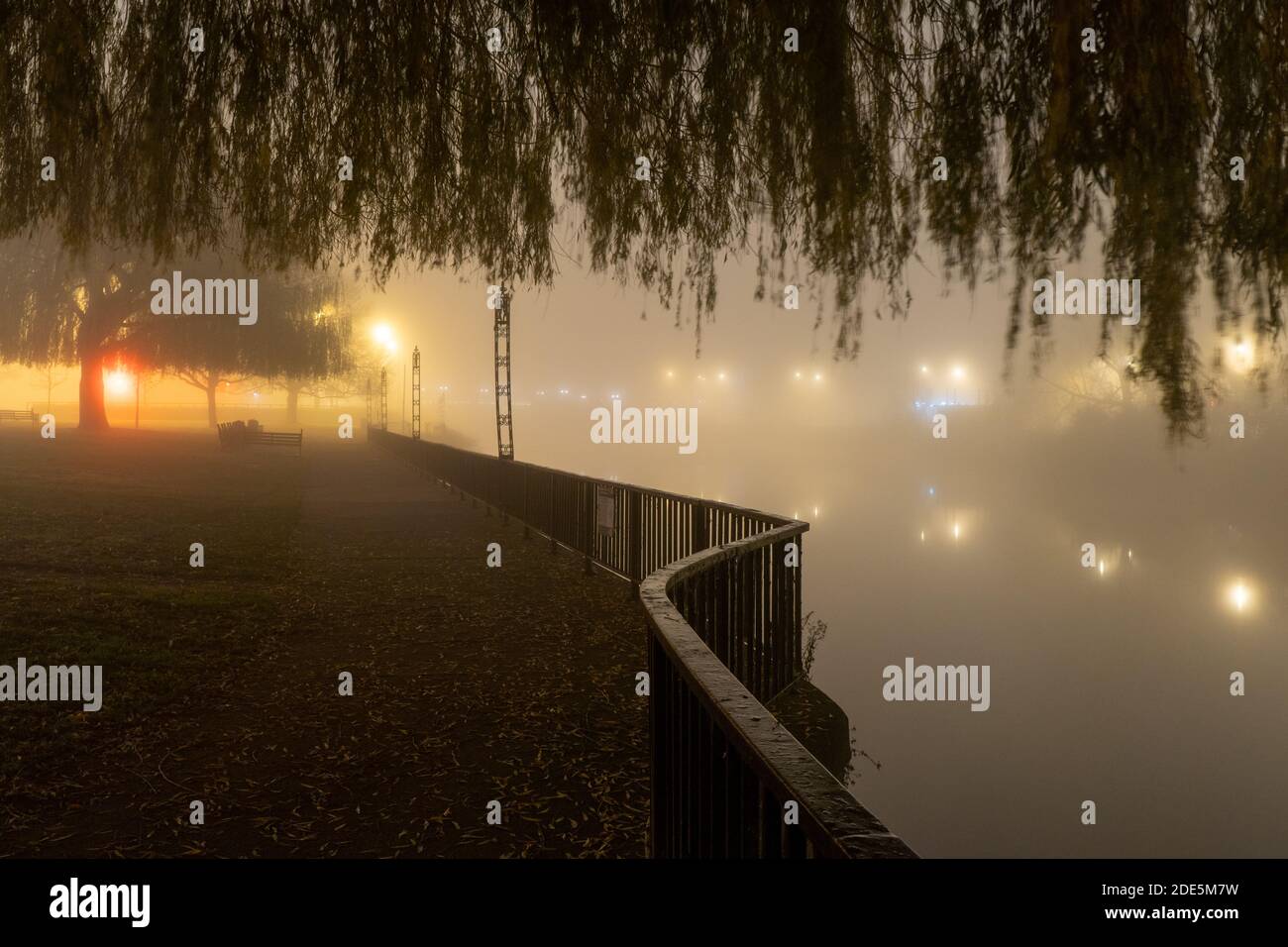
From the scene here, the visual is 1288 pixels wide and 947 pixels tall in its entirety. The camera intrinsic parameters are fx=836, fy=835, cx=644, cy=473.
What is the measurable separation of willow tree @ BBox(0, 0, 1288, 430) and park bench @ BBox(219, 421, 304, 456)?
35.7 m

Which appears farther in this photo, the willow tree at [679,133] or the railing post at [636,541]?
the railing post at [636,541]

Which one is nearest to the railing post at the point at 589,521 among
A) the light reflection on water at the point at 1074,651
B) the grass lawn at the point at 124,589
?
the light reflection on water at the point at 1074,651

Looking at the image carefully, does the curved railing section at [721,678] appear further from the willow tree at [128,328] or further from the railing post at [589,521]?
the willow tree at [128,328]

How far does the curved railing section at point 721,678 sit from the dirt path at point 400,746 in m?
0.92

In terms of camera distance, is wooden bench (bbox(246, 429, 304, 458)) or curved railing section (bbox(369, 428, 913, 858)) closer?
curved railing section (bbox(369, 428, 913, 858))

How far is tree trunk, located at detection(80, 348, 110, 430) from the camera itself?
34062 millimetres

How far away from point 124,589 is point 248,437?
1226 inches

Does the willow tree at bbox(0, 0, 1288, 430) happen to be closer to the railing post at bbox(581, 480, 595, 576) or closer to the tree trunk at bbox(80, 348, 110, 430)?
the railing post at bbox(581, 480, 595, 576)

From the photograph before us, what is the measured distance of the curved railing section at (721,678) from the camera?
1.88m

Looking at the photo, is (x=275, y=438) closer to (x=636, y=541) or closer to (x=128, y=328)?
(x=128, y=328)

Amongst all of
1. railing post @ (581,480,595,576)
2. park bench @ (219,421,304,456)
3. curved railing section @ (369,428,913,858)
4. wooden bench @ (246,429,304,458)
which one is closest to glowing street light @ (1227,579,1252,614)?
railing post @ (581,480,595,576)
